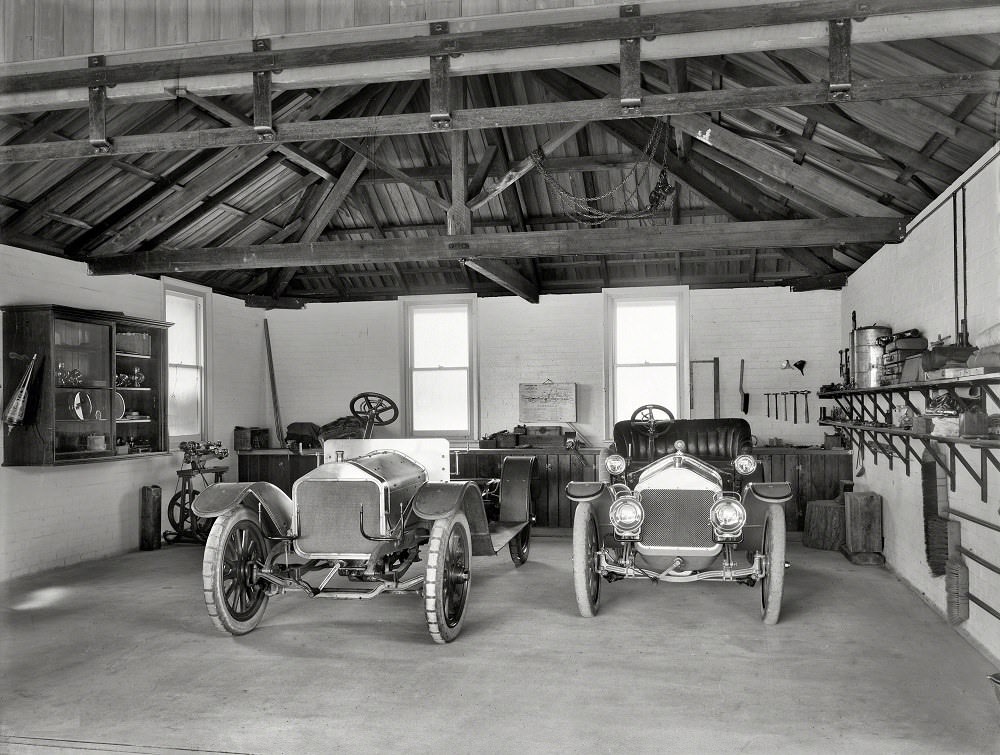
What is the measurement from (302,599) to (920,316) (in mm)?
5281

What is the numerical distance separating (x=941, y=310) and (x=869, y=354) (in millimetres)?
1424

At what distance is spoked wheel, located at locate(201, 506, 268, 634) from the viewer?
4.88 meters

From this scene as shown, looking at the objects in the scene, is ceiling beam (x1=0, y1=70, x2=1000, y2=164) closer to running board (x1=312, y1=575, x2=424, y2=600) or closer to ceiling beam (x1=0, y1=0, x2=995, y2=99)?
ceiling beam (x1=0, y1=0, x2=995, y2=99)

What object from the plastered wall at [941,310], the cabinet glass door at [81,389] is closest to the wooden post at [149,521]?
the cabinet glass door at [81,389]

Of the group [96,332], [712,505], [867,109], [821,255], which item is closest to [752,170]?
[867,109]

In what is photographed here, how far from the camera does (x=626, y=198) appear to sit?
9.55 metres

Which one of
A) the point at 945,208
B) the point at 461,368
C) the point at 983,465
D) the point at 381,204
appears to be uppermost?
the point at 381,204

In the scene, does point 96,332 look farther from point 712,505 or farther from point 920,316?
point 920,316

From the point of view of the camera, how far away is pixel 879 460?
7.45 metres

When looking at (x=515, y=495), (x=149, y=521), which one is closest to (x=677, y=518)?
(x=515, y=495)

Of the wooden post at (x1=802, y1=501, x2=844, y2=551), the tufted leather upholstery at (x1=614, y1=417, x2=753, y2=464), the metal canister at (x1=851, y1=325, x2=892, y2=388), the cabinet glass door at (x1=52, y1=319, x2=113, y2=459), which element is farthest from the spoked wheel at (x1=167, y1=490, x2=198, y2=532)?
the metal canister at (x1=851, y1=325, x2=892, y2=388)

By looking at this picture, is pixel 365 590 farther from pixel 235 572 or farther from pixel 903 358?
pixel 903 358

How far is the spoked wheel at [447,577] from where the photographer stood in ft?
15.4

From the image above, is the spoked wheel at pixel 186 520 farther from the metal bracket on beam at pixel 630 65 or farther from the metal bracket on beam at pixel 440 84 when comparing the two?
the metal bracket on beam at pixel 630 65
